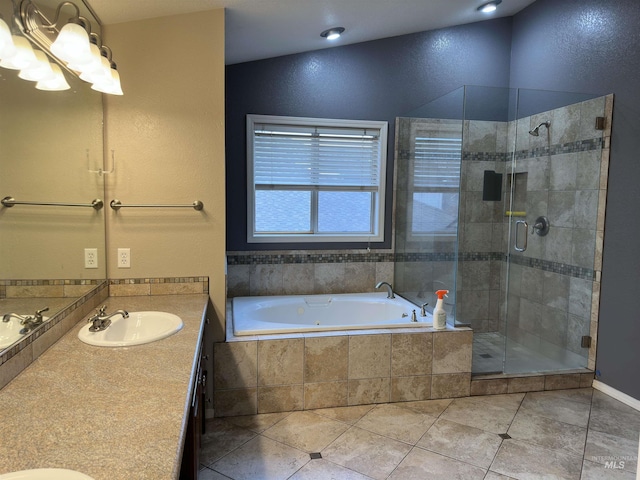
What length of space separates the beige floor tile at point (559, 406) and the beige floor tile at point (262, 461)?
1.63 meters

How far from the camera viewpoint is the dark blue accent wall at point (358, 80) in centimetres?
355

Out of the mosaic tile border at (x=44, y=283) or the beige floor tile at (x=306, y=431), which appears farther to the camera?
the beige floor tile at (x=306, y=431)

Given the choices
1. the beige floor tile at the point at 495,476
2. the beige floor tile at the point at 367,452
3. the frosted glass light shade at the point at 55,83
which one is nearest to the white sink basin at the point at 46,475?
the frosted glass light shade at the point at 55,83

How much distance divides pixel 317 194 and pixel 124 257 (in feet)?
5.99

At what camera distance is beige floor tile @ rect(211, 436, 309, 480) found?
207 cm

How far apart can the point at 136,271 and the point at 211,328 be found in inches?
22.2

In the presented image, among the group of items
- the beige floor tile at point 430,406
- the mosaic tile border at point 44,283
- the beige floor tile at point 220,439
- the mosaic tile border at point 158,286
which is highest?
the mosaic tile border at point 44,283

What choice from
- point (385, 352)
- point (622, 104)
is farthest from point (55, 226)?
point (622, 104)

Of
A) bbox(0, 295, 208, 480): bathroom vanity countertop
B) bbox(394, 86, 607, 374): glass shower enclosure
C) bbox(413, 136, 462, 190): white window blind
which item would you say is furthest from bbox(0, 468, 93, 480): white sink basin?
bbox(413, 136, 462, 190): white window blind

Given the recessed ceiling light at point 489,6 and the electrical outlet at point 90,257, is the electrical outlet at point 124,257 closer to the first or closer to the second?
the electrical outlet at point 90,257

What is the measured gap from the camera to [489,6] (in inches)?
137

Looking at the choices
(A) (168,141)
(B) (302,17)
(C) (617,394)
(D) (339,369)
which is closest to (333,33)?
(B) (302,17)

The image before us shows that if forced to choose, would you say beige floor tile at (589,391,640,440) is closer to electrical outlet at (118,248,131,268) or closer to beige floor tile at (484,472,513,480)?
beige floor tile at (484,472,513,480)

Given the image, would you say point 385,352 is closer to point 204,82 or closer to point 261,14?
point 204,82
